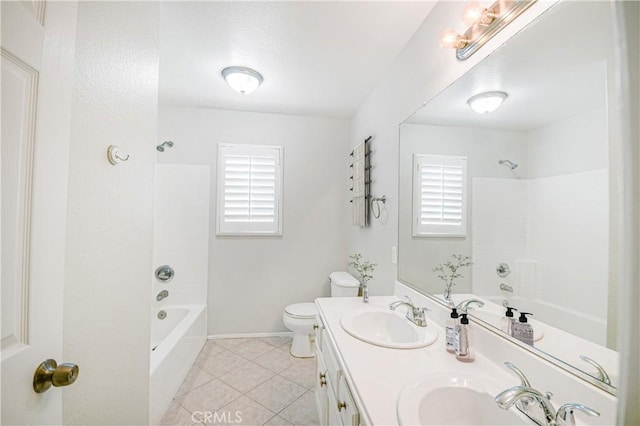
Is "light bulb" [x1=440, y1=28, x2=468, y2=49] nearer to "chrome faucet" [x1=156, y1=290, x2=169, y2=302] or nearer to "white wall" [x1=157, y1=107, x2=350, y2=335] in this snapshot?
"white wall" [x1=157, y1=107, x2=350, y2=335]

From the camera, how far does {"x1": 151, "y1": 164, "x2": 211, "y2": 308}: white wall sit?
2.84 metres

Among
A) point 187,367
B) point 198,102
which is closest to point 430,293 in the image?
point 187,367

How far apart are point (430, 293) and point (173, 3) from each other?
7.15 ft

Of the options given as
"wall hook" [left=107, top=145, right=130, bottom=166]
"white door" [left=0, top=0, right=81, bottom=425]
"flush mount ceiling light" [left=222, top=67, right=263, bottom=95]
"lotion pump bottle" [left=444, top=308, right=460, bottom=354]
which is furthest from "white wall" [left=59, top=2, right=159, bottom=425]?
"lotion pump bottle" [left=444, top=308, right=460, bottom=354]

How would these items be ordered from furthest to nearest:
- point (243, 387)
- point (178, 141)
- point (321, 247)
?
point (321, 247) < point (178, 141) < point (243, 387)

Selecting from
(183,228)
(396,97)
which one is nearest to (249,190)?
(183,228)

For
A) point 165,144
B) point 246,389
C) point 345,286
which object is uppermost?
point 165,144

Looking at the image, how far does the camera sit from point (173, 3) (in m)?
1.56

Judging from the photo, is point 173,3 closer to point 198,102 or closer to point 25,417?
point 198,102

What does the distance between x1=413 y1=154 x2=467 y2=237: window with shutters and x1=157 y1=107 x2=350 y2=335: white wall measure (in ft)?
5.09

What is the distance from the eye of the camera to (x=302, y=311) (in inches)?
104

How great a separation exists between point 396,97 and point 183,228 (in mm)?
2400

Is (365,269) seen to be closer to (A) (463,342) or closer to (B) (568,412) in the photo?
(A) (463,342)

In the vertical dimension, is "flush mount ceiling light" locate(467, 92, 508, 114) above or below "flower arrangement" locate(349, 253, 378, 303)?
above
